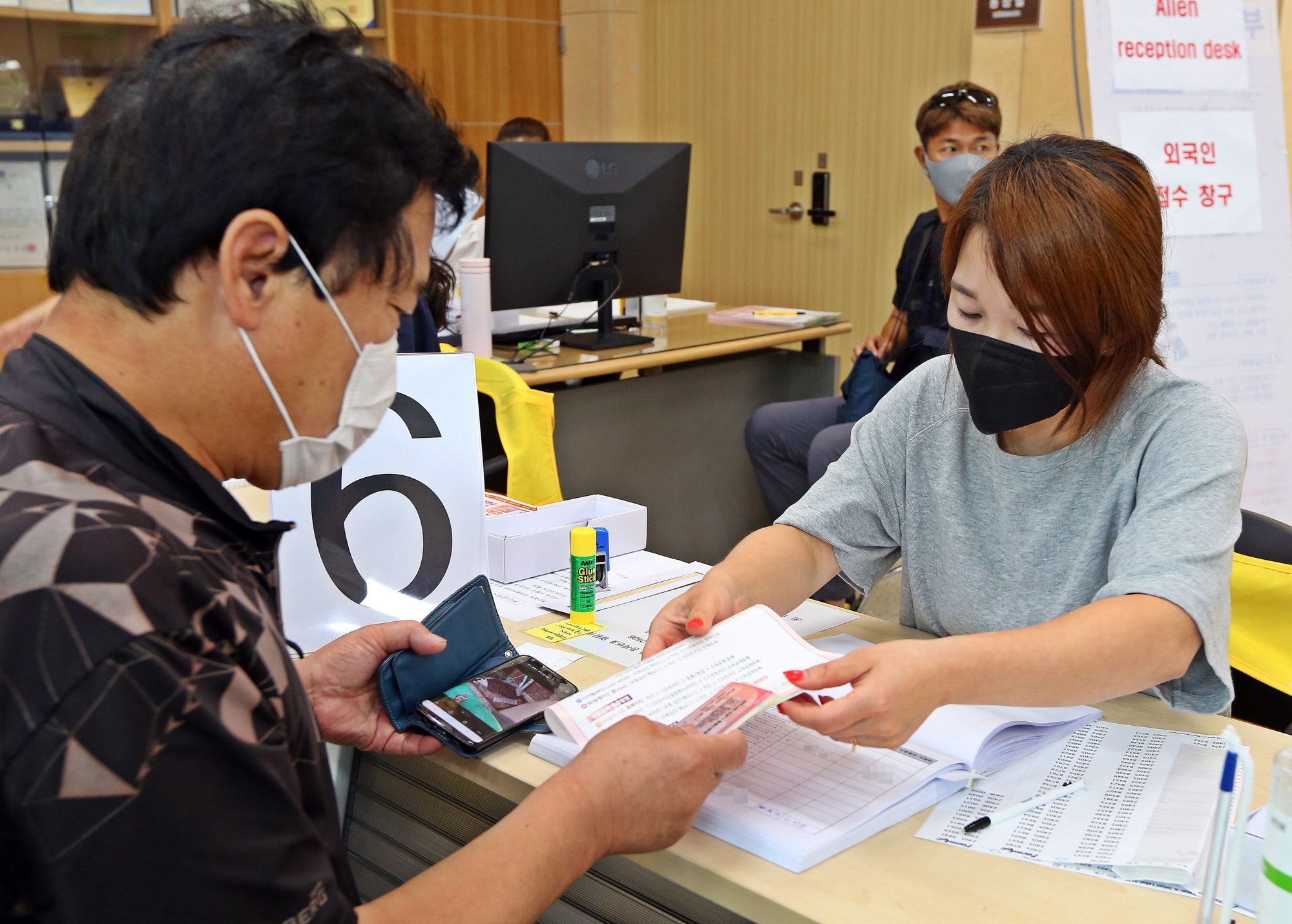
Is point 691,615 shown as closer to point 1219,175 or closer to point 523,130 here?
point 1219,175

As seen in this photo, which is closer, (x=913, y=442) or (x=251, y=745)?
(x=251, y=745)

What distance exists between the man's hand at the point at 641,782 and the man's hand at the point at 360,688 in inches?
11.9

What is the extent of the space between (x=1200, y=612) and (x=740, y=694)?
49 centimetres

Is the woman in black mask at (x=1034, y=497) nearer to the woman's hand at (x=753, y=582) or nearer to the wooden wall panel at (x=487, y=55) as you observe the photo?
the woman's hand at (x=753, y=582)

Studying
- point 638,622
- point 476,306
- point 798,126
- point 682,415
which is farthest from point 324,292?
point 798,126

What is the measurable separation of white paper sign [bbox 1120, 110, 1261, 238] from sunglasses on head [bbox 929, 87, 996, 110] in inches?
32.0

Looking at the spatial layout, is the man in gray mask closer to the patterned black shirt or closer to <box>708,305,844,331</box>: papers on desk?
<box>708,305,844,331</box>: papers on desk

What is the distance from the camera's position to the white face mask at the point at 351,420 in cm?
85

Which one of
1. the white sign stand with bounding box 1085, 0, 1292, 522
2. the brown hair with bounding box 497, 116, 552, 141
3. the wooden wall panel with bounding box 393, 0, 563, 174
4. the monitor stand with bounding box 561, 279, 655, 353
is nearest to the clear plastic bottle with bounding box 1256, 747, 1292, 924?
the white sign stand with bounding box 1085, 0, 1292, 522

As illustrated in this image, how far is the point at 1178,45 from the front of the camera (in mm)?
2574

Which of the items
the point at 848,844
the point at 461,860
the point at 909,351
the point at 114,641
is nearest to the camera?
the point at 114,641

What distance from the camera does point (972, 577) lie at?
142cm

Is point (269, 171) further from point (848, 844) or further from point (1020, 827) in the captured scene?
point (1020, 827)

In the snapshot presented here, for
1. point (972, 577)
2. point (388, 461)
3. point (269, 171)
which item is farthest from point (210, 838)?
point (972, 577)
